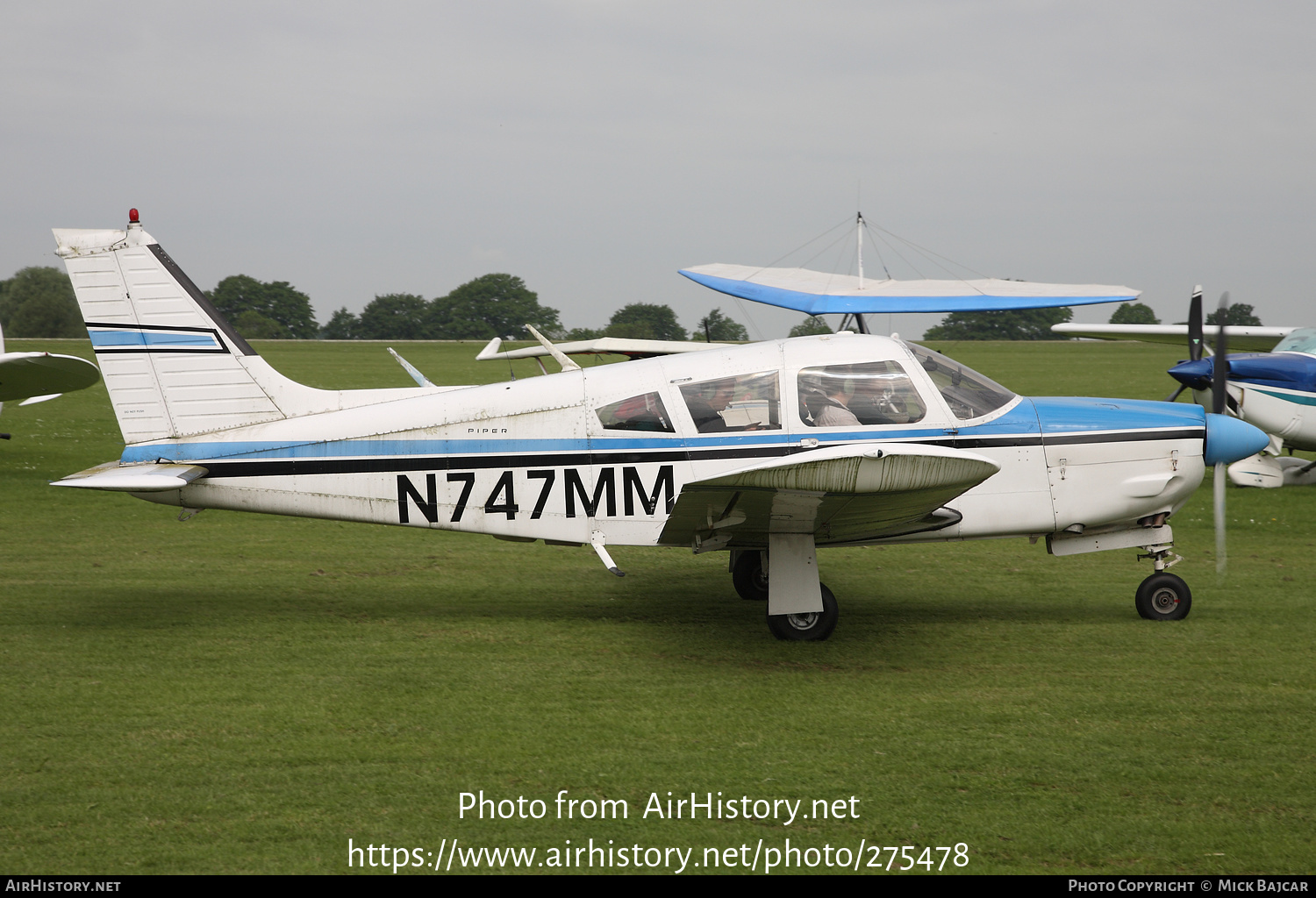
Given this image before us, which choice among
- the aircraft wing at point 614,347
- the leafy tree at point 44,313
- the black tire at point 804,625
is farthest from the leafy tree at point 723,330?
the leafy tree at point 44,313

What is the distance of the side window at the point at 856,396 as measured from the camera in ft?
22.5

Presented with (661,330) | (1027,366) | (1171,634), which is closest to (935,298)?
(661,330)

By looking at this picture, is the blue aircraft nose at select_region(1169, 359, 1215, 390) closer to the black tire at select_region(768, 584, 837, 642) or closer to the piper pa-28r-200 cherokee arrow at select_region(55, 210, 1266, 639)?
the piper pa-28r-200 cherokee arrow at select_region(55, 210, 1266, 639)

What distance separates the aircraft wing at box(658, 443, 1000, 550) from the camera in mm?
5520

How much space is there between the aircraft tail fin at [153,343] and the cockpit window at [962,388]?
494 centimetres

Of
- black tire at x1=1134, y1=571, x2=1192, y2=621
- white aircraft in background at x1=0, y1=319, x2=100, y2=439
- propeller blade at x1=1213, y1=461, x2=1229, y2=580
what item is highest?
white aircraft in background at x1=0, y1=319, x2=100, y2=439

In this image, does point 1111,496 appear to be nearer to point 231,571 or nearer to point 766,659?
point 766,659

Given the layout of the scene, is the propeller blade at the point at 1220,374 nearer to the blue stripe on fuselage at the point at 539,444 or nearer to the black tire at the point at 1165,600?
the blue stripe on fuselage at the point at 539,444

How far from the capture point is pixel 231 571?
9.11 metres

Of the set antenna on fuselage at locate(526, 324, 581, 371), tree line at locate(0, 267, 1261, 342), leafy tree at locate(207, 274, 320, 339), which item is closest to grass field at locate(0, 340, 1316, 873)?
antenna on fuselage at locate(526, 324, 581, 371)

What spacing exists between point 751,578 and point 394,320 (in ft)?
248

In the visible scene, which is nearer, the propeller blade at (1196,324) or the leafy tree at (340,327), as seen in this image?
the propeller blade at (1196,324)

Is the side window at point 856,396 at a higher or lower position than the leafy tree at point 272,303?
lower

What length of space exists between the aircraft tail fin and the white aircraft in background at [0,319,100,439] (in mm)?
5996
